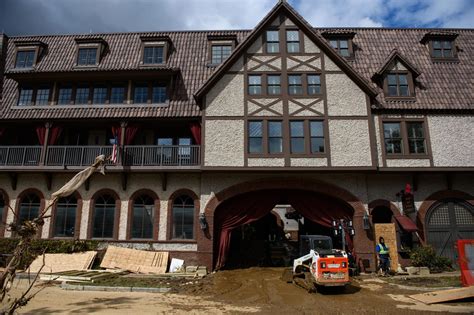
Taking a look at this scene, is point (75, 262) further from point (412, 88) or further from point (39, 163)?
point (412, 88)

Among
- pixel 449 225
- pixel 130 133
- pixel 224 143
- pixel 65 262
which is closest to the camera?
pixel 65 262

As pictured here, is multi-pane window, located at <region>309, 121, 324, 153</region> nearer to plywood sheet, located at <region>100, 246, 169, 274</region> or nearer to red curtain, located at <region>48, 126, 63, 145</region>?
plywood sheet, located at <region>100, 246, 169, 274</region>

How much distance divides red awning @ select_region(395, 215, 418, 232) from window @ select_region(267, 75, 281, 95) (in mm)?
9458

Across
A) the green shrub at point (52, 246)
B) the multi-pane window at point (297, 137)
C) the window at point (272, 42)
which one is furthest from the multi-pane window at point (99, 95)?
the multi-pane window at point (297, 137)

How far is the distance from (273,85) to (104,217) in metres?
12.2

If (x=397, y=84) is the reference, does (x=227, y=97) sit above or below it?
below

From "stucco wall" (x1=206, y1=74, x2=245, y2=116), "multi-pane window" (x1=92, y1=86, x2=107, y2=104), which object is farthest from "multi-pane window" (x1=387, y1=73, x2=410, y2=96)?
"multi-pane window" (x1=92, y1=86, x2=107, y2=104)

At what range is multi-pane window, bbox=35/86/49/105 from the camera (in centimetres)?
2244

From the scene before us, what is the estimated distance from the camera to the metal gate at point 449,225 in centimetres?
1917

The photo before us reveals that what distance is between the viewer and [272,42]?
822 inches

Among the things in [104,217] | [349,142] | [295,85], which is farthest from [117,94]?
[349,142]

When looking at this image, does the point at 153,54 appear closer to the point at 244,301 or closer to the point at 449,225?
the point at 244,301

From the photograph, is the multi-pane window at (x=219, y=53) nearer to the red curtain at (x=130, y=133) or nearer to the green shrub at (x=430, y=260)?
the red curtain at (x=130, y=133)

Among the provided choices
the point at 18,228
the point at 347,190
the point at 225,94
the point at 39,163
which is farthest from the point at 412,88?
the point at 39,163
